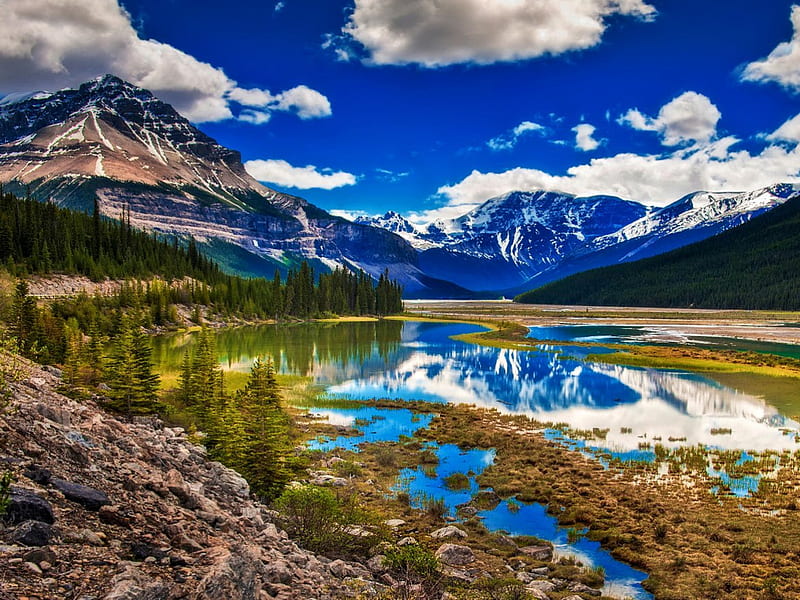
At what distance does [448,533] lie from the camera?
2031 cm

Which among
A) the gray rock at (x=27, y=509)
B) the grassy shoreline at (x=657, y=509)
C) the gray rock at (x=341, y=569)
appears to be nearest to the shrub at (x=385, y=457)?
the grassy shoreline at (x=657, y=509)

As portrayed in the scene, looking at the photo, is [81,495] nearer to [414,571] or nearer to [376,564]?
[376,564]

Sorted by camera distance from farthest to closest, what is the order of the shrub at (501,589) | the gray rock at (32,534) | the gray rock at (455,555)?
the gray rock at (455,555) < the shrub at (501,589) < the gray rock at (32,534)

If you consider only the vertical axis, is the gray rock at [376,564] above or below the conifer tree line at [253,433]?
below

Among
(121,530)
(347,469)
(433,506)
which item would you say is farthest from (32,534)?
(347,469)

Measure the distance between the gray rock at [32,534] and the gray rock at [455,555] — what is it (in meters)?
12.1

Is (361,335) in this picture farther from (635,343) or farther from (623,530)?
(623,530)

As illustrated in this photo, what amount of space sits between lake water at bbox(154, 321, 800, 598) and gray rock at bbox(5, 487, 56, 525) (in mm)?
16240

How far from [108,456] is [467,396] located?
41.0m

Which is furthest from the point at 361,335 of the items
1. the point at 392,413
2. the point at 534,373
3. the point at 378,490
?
the point at 378,490

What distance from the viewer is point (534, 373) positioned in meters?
67.6

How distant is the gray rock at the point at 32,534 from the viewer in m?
9.09

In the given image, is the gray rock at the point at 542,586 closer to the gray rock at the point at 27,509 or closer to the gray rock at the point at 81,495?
the gray rock at the point at 81,495

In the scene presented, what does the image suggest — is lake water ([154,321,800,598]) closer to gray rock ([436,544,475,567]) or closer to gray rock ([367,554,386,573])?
gray rock ([436,544,475,567])
